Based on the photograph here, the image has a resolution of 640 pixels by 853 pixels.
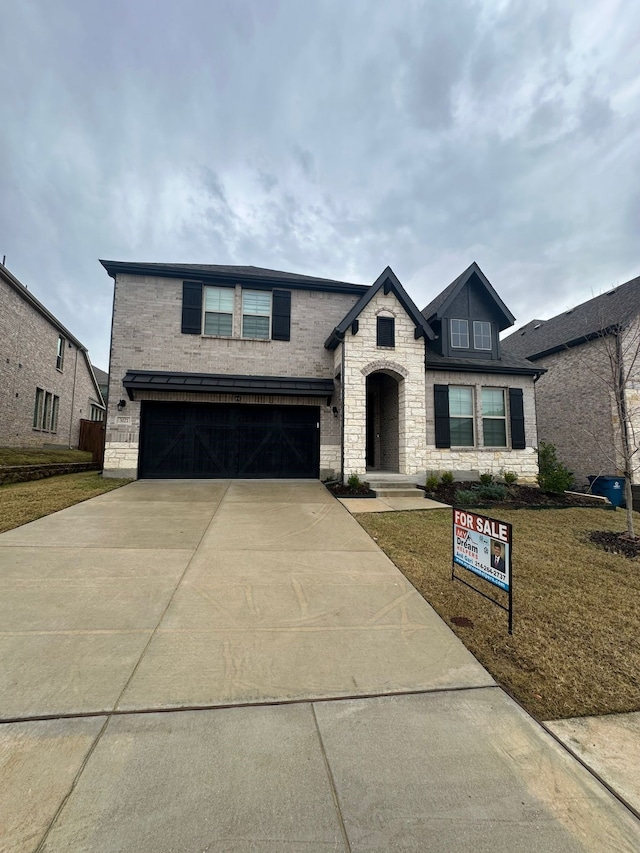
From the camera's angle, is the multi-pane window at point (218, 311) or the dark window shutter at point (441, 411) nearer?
the dark window shutter at point (441, 411)

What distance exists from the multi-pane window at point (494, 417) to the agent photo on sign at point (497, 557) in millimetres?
9333

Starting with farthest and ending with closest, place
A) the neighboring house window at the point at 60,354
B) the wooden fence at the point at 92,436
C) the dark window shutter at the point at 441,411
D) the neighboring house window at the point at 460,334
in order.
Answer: the wooden fence at the point at 92,436, the neighboring house window at the point at 60,354, the neighboring house window at the point at 460,334, the dark window shutter at the point at 441,411

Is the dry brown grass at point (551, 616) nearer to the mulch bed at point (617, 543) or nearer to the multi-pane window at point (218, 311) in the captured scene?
the mulch bed at point (617, 543)

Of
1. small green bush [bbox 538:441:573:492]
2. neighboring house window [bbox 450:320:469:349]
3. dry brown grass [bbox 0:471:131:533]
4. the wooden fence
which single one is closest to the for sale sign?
dry brown grass [bbox 0:471:131:533]

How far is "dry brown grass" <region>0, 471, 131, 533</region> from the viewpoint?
20.6 feet

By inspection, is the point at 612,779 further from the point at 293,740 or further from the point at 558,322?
the point at 558,322

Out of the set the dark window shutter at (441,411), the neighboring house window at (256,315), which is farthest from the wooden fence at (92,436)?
the dark window shutter at (441,411)

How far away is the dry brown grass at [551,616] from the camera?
92.0 inches

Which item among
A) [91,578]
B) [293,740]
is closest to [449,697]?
[293,740]

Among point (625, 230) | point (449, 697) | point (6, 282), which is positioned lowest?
point (449, 697)

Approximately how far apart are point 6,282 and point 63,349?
5686 millimetres

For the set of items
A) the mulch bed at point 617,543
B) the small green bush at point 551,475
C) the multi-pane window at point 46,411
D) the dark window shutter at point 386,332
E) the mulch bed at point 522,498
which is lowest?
the mulch bed at point 617,543

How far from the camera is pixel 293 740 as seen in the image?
1854 millimetres

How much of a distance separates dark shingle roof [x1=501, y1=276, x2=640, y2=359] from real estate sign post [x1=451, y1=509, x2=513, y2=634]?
1216 centimetres
